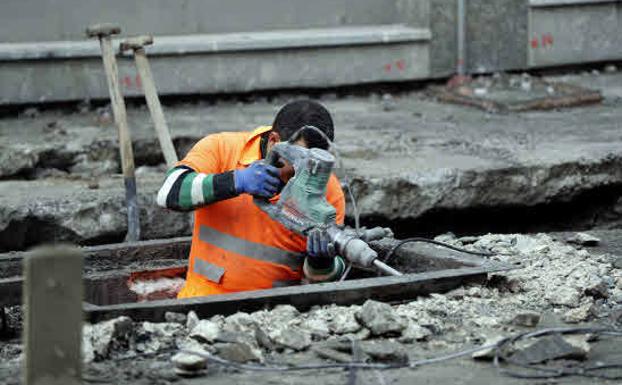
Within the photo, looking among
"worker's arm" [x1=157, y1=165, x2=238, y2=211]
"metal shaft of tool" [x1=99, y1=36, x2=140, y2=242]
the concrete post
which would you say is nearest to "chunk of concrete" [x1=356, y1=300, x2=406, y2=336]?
"worker's arm" [x1=157, y1=165, x2=238, y2=211]

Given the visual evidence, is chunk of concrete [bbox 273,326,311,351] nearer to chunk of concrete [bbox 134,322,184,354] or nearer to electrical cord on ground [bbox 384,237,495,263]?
chunk of concrete [bbox 134,322,184,354]

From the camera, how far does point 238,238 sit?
5.13m

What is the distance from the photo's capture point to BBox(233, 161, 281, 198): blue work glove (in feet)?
15.6

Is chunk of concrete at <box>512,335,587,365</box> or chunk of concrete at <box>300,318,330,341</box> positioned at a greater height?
chunk of concrete at <box>300,318,330,341</box>

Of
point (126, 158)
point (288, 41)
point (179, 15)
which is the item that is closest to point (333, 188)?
point (126, 158)

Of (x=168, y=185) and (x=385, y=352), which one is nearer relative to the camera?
(x=385, y=352)

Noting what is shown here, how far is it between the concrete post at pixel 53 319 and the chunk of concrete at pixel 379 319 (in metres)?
1.51

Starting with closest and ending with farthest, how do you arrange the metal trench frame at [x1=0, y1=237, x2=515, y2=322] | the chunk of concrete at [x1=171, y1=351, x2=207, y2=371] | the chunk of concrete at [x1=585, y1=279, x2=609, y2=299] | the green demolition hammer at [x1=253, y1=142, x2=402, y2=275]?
1. the chunk of concrete at [x1=171, y1=351, x2=207, y2=371]
2. the metal trench frame at [x1=0, y1=237, x2=515, y2=322]
3. the green demolition hammer at [x1=253, y1=142, x2=402, y2=275]
4. the chunk of concrete at [x1=585, y1=279, x2=609, y2=299]

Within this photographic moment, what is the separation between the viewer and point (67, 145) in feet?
25.3

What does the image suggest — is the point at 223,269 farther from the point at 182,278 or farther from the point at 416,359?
the point at 416,359

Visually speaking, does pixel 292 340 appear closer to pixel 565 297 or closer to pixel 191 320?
pixel 191 320

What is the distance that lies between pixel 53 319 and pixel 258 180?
1.72m

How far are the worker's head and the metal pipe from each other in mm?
5264

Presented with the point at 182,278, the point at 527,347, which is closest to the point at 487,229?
the point at 182,278
